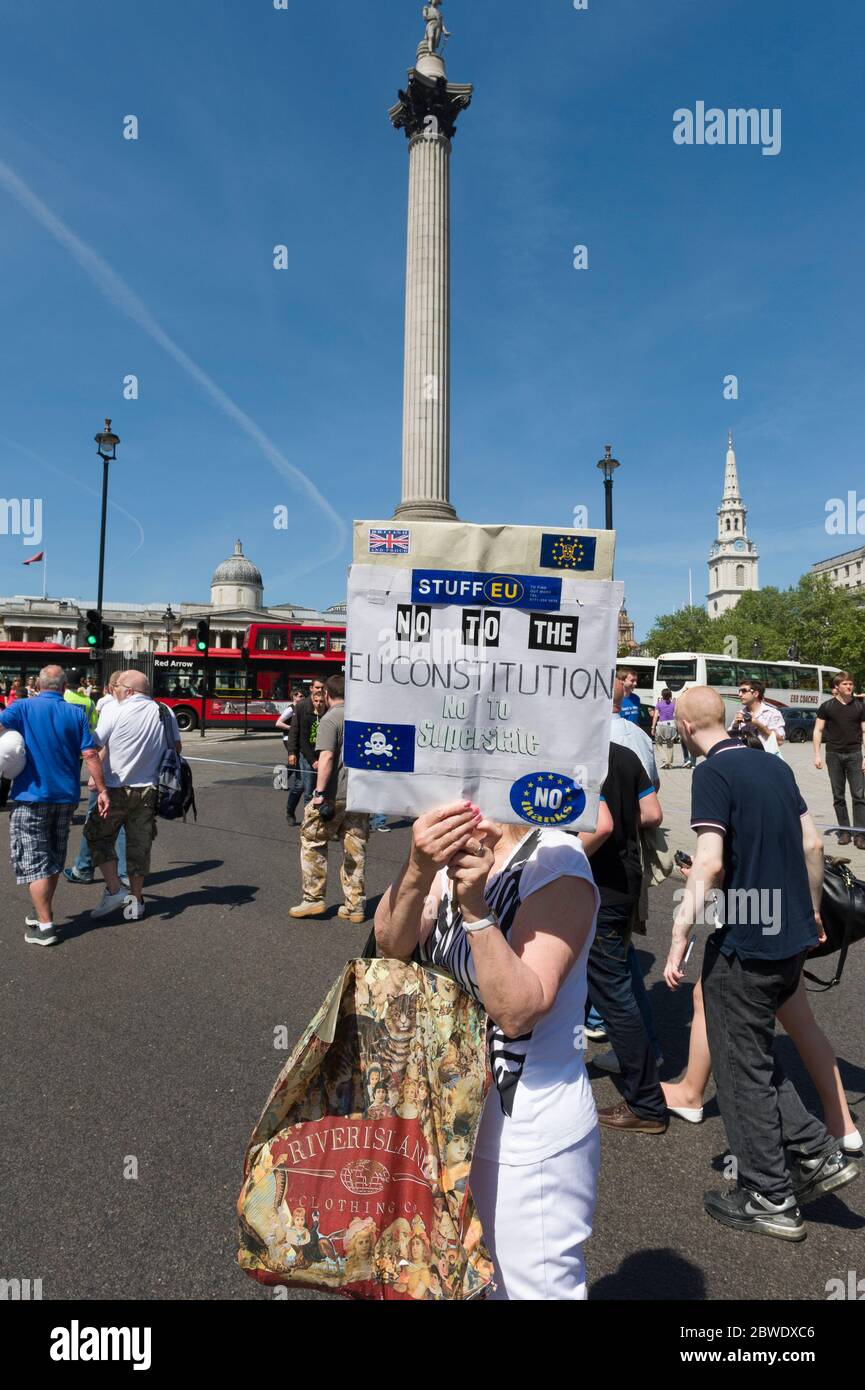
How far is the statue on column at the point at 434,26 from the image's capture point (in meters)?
30.7

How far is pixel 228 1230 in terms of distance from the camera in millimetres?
2918

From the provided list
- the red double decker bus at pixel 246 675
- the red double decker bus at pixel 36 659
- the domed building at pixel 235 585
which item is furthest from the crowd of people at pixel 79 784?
the domed building at pixel 235 585

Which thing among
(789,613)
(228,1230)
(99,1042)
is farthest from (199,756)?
(789,613)

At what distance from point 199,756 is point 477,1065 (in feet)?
69.5

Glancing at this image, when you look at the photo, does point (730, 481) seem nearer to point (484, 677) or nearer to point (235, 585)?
point (235, 585)

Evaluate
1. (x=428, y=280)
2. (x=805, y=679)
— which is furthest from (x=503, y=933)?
(x=805, y=679)

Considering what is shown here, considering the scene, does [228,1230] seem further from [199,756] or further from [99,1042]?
[199,756]

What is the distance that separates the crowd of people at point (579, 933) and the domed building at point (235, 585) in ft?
339

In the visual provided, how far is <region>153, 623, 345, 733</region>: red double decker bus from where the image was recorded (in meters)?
30.7

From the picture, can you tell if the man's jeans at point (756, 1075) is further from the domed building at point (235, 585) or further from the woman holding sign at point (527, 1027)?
the domed building at point (235, 585)

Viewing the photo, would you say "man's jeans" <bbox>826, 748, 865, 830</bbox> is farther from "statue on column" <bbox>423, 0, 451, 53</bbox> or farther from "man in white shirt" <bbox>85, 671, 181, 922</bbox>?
"statue on column" <bbox>423, 0, 451, 53</bbox>

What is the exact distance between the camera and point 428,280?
30172 mm

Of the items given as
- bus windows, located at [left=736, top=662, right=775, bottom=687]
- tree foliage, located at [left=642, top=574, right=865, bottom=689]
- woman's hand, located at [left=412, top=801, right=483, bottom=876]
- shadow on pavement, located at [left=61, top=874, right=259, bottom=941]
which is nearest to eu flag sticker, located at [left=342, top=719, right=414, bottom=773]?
woman's hand, located at [left=412, top=801, right=483, bottom=876]

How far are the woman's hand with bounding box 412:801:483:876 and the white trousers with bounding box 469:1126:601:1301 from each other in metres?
0.66
